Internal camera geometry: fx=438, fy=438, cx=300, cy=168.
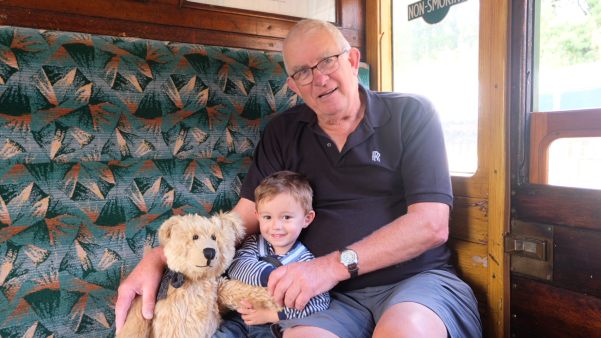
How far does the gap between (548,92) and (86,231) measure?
1681 mm

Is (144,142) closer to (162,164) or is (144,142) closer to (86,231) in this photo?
(162,164)

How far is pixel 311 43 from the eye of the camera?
163cm

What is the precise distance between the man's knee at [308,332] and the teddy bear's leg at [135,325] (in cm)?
44

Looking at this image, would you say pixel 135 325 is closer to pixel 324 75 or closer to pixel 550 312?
pixel 324 75

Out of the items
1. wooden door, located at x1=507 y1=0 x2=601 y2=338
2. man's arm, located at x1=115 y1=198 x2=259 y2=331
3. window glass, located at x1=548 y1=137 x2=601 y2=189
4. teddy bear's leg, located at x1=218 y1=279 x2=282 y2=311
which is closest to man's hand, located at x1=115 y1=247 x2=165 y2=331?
man's arm, located at x1=115 y1=198 x2=259 y2=331

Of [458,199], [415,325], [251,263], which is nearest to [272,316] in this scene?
[251,263]

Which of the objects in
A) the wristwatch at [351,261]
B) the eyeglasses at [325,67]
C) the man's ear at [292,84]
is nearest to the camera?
the wristwatch at [351,261]

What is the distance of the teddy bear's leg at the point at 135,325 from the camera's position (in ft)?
4.42

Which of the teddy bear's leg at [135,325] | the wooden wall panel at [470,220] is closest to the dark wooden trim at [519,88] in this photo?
the wooden wall panel at [470,220]

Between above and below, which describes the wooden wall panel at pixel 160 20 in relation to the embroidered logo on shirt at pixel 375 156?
above

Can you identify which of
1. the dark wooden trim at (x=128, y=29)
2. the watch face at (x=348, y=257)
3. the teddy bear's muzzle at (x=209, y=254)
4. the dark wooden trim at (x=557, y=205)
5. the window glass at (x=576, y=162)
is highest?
the dark wooden trim at (x=128, y=29)

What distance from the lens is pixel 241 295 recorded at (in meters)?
1.42

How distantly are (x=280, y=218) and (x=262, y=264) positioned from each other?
163mm

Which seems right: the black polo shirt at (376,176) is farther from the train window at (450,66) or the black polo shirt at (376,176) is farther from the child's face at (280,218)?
the train window at (450,66)
